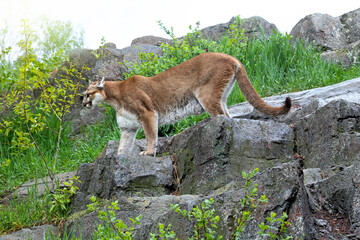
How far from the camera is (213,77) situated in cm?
692

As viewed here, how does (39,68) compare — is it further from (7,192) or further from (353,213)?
(353,213)

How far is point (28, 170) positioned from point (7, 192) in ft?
2.87

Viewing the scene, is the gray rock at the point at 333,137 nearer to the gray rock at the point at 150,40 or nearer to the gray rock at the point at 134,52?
the gray rock at the point at 134,52

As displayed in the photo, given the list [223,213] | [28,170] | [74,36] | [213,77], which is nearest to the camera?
[223,213]

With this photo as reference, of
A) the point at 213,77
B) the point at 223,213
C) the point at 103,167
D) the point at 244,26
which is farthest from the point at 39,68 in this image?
the point at 244,26

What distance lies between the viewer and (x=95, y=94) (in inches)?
307

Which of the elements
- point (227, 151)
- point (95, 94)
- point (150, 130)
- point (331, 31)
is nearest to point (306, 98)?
point (150, 130)

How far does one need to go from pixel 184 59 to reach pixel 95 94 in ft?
10.6

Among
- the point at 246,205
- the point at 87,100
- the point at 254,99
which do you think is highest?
the point at 87,100

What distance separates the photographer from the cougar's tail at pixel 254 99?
5997 mm

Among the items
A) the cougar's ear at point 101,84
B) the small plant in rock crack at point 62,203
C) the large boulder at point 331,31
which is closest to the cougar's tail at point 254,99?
the cougar's ear at point 101,84

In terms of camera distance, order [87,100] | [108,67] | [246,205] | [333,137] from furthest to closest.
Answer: [108,67], [87,100], [333,137], [246,205]

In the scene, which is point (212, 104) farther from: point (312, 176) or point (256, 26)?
point (256, 26)

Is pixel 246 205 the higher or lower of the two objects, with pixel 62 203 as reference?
higher
